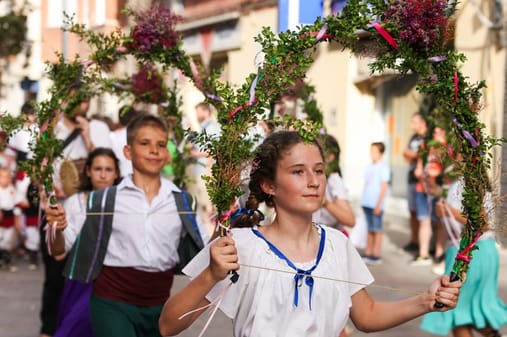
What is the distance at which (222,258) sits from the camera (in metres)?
3.58

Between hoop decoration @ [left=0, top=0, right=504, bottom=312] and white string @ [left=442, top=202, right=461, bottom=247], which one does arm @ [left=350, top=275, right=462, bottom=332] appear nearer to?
hoop decoration @ [left=0, top=0, right=504, bottom=312]

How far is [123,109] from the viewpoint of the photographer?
7922mm

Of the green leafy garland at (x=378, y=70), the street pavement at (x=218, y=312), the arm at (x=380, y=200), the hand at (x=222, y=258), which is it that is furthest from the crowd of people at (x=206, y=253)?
the arm at (x=380, y=200)

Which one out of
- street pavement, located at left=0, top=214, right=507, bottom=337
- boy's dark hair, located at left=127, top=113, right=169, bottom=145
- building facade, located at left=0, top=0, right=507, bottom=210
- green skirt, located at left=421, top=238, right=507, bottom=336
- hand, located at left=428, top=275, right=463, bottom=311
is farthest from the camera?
building facade, located at left=0, top=0, right=507, bottom=210

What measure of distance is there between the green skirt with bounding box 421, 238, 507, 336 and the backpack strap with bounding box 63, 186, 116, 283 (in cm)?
256

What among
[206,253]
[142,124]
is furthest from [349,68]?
[206,253]

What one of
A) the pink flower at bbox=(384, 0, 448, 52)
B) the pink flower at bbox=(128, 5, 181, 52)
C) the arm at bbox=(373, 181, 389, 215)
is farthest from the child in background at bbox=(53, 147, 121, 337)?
the arm at bbox=(373, 181, 389, 215)

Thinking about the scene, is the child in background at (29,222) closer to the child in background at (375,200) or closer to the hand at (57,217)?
the child in background at (375,200)

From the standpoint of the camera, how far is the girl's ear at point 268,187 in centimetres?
416

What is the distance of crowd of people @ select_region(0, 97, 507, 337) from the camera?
12.7 feet

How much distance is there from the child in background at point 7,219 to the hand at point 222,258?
9509mm

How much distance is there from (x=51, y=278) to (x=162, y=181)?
2382 millimetres

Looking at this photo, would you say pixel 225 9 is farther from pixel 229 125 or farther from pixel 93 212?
pixel 229 125

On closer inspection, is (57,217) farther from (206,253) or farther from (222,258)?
(222,258)
